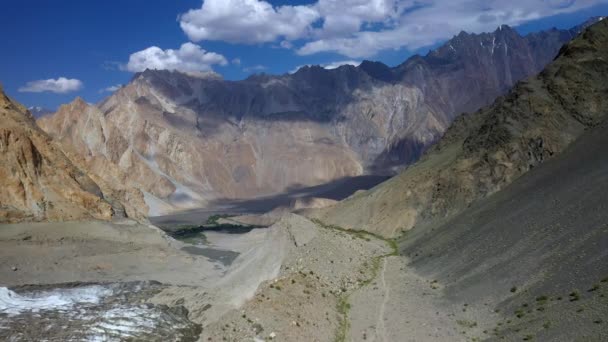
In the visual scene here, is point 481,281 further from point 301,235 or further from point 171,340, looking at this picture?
point 171,340

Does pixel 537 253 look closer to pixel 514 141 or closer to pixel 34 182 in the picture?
pixel 514 141

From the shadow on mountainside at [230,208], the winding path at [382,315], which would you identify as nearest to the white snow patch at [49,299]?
the winding path at [382,315]

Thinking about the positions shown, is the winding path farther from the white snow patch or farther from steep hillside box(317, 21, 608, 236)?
steep hillside box(317, 21, 608, 236)

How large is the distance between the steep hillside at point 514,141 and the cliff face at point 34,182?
2935 cm

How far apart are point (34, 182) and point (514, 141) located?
4637 cm

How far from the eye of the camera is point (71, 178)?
64.1 meters

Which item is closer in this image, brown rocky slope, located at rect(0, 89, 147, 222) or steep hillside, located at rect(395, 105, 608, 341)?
steep hillside, located at rect(395, 105, 608, 341)

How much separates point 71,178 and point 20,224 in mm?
13625

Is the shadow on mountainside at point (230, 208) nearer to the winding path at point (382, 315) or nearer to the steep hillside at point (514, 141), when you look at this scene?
the steep hillside at point (514, 141)

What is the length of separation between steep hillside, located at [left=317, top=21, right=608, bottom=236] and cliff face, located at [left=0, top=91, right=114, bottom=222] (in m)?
29.3

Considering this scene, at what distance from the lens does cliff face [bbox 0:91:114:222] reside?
2100 inches

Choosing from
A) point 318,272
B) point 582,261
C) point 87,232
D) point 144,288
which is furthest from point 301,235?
point 87,232

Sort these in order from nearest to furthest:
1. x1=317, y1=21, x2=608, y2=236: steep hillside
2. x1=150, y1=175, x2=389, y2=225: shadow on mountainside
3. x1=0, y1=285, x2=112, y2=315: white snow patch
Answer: x1=0, y1=285, x2=112, y2=315: white snow patch → x1=317, y1=21, x2=608, y2=236: steep hillside → x1=150, y1=175, x2=389, y2=225: shadow on mountainside

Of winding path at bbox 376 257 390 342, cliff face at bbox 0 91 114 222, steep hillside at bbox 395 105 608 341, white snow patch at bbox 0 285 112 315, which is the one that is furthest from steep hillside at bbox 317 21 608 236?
white snow patch at bbox 0 285 112 315
